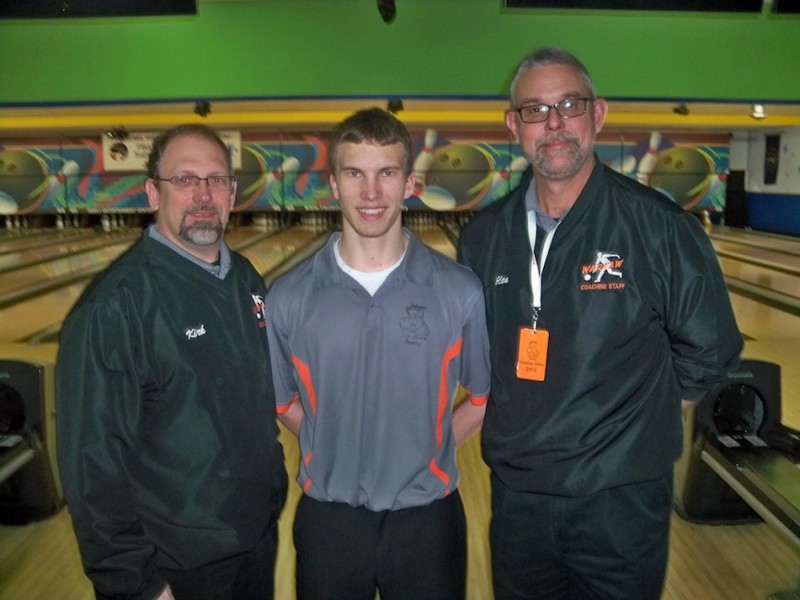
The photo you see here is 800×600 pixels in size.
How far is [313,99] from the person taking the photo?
10.8 ft

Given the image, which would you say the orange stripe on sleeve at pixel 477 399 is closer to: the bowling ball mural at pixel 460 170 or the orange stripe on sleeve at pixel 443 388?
the orange stripe on sleeve at pixel 443 388

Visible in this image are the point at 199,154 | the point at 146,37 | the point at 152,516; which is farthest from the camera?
the point at 146,37

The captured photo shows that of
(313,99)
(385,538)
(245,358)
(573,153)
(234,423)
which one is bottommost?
(385,538)

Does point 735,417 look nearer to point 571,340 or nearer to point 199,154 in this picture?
point 571,340

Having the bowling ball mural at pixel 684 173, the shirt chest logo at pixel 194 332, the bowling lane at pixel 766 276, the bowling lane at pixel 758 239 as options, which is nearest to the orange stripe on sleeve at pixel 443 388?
the shirt chest logo at pixel 194 332

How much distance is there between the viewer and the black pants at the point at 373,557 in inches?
43.9

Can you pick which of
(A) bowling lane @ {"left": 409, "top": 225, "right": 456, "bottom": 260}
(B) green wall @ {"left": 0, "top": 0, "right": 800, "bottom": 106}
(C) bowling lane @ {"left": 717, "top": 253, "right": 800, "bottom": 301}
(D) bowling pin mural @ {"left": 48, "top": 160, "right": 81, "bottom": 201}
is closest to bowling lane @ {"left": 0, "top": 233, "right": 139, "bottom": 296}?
(D) bowling pin mural @ {"left": 48, "top": 160, "right": 81, "bottom": 201}

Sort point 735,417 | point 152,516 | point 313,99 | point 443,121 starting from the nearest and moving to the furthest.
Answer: point 152,516 → point 735,417 → point 313,99 → point 443,121

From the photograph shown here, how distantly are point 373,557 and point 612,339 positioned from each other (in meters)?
0.59

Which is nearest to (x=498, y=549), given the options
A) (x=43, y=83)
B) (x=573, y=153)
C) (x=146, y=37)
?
(x=573, y=153)

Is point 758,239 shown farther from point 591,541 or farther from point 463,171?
point 591,541

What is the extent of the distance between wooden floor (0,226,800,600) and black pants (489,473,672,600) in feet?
1.33

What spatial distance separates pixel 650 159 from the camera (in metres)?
6.57

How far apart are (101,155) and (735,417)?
21.2 ft
